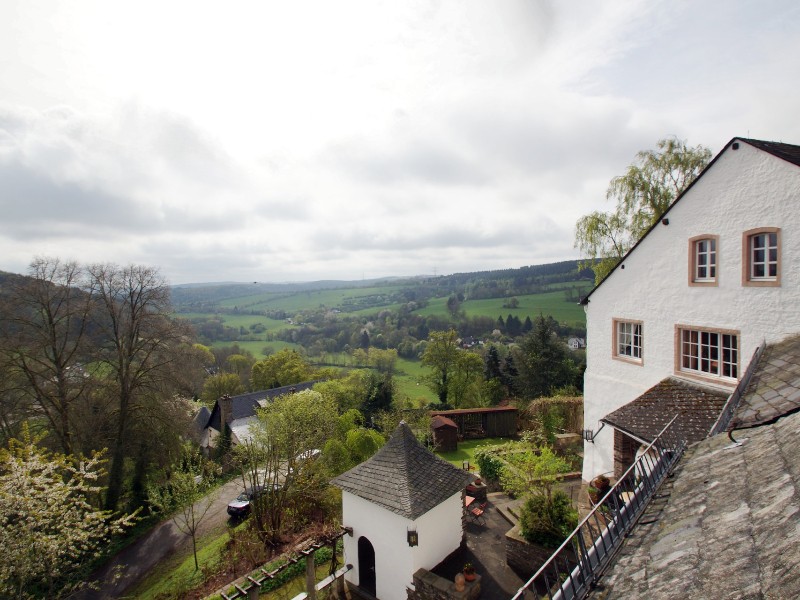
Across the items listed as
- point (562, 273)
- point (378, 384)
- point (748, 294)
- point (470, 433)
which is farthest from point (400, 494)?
point (562, 273)

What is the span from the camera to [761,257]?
10.4m

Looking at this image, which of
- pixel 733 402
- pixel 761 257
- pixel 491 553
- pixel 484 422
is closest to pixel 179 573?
pixel 491 553

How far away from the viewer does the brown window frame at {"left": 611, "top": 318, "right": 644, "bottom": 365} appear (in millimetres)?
13742

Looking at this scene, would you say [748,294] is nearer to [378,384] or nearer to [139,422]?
[139,422]

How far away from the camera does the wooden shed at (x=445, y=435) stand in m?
28.0

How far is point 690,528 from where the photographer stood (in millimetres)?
3316

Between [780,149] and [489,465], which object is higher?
[780,149]

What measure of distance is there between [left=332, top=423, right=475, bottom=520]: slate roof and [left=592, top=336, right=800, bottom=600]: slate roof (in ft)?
26.2

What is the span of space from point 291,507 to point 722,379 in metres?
17.1

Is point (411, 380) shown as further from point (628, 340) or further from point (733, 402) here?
point (733, 402)

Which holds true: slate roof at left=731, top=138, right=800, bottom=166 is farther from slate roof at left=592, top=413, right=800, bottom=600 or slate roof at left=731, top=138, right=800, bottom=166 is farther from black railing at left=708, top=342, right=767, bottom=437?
Answer: slate roof at left=592, top=413, right=800, bottom=600

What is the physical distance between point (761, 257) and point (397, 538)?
40.6 ft

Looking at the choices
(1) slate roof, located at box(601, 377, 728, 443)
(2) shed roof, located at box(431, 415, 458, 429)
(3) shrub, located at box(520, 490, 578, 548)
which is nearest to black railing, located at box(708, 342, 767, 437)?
(1) slate roof, located at box(601, 377, 728, 443)

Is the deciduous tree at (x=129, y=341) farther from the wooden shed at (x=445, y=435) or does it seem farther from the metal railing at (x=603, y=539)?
the metal railing at (x=603, y=539)
